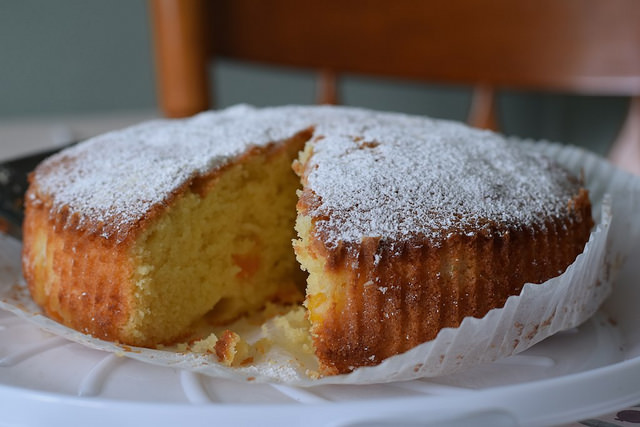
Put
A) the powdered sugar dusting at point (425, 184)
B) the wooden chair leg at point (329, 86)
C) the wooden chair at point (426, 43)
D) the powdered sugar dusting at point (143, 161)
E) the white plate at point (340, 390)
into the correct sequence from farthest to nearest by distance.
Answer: the wooden chair leg at point (329, 86), the wooden chair at point (426, 43), the powdered sugar dusting at point (143, 161), the powdered sugar dusting at point (425, 184), the white plate at point (340, 390)

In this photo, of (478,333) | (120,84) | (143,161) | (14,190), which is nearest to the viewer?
(478,333)

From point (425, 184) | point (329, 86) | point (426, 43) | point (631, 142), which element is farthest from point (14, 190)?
point (631, 142)

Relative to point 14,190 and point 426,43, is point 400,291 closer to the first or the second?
point 14,190

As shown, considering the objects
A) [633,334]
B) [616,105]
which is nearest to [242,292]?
[633,334]

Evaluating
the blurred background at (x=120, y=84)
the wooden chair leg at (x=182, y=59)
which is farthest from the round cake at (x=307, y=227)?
the blurred background at (x=120, y=84)

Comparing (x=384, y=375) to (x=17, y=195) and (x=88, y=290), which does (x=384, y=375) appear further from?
(x=17, y=195)

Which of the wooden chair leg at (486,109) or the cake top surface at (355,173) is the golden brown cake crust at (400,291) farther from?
the wooden chair leg at (486,109)

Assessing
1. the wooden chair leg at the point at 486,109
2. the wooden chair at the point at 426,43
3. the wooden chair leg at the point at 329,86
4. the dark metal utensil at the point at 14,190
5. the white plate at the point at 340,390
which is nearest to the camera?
the white plate at the point at 340,390


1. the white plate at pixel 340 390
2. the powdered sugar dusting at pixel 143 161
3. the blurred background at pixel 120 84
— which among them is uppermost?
the powdered sugar dusting at pixel 143 161
